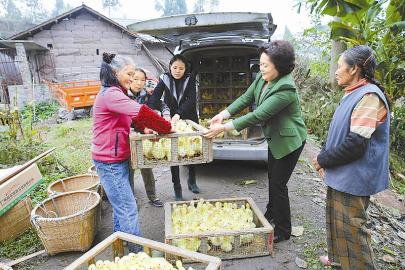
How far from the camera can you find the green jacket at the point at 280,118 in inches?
115

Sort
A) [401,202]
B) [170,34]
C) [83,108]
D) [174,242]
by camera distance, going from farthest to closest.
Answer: [83,108] < [401,202] < [170,34] < [174,242]

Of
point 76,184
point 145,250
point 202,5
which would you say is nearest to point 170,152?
point 145,250

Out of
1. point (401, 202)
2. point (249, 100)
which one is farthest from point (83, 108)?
point (401, 202)

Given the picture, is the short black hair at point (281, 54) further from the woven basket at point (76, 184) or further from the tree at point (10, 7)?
the tree at point (10, 7)

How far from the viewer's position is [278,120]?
3086 millimetres

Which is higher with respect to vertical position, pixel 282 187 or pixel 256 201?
A: pixel 282 187

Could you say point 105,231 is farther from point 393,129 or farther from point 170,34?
point 393,129

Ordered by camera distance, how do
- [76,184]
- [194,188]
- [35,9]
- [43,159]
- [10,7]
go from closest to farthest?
[76,184] → [194,188] → [43,159] → [10,7] → [35,9]

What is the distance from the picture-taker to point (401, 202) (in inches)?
192

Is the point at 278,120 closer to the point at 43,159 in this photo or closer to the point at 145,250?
the point at 145,250

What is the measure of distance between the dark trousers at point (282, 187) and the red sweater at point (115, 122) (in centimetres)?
126

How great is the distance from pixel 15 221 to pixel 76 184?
0.90 metres

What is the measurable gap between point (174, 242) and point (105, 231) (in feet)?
4.14

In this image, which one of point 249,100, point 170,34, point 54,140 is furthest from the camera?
point 54,140
